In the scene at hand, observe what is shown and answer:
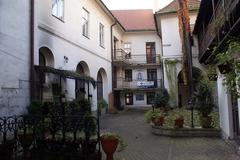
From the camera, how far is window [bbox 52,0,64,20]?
551 inches

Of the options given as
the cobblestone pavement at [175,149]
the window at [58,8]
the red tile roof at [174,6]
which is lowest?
the cobblestone pavement at [175,149]

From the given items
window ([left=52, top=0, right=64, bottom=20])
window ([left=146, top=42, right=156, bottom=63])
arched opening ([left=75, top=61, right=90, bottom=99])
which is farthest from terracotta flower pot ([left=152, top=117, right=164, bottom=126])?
window ([left=146, top=42, right=156, bottom=63])

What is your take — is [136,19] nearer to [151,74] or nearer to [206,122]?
[151,74]

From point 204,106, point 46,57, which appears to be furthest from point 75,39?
point 204,106

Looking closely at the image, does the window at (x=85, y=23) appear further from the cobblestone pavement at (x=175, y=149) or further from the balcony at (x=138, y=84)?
the balcony at (x=138, y=84)

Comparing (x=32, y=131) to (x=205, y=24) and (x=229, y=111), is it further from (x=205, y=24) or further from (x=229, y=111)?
(x=205, y=24)

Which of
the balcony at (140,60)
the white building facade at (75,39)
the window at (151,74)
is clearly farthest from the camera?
the window at (151,74)

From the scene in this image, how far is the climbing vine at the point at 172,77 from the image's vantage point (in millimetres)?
23609

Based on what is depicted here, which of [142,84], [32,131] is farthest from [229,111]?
[142,84]

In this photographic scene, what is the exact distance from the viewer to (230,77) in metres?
5.51

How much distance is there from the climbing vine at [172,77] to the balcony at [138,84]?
171 inches

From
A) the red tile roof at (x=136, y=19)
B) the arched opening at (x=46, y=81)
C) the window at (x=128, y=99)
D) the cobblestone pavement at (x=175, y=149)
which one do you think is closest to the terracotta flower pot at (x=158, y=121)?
the cobblestone pavement at (x=175, y=149)

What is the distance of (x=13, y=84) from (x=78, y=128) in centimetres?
363

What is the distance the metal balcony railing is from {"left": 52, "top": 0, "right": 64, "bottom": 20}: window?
44.8ft
